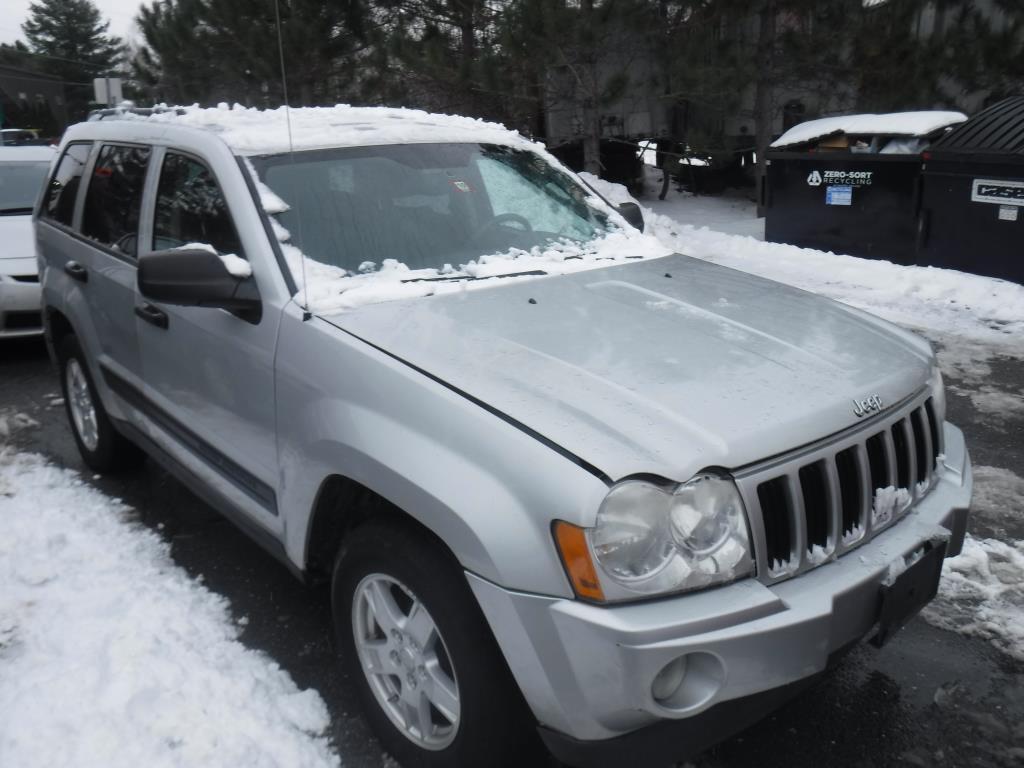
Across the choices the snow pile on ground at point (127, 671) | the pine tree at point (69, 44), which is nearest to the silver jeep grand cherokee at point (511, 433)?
the snow pile on ground at point (127, 671)

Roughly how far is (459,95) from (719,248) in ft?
16.3

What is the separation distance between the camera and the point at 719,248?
11.1 metres

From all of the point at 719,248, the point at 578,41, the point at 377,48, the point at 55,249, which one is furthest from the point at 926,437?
the point at 377,48

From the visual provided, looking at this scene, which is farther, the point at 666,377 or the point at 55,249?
the point at 55,249

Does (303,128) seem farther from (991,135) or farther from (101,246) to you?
(991,135)

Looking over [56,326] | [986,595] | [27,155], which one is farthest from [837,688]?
[27,155]

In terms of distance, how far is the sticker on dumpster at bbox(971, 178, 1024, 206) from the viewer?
7.90 meters

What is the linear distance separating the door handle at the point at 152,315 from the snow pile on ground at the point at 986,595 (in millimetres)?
3037

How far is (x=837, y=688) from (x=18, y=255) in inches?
278

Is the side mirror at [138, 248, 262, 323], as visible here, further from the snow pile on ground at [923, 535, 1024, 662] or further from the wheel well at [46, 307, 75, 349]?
A: the snow pile on ground at [923, 535, 1024, 662]

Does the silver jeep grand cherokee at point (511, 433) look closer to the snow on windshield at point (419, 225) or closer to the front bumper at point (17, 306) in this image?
the snow on windshield at point (419, 225)

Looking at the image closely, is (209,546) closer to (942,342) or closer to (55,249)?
(55,249)

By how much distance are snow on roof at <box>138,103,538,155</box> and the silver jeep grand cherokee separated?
0.06 feet

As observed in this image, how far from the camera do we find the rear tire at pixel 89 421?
4.50 m
